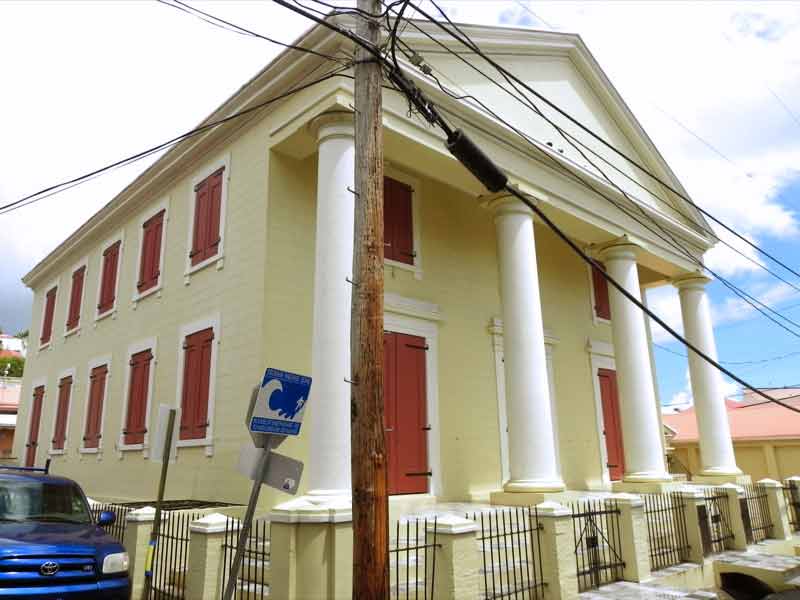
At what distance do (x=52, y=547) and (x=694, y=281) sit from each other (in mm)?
15880

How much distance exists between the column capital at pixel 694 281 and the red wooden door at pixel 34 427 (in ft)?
64.0

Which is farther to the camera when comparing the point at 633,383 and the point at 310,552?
the point at 633,383

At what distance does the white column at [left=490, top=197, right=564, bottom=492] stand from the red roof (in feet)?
49.5

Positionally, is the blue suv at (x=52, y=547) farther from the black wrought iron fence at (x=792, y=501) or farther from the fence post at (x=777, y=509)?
the black wrought iron fence at (x=792, y=501)

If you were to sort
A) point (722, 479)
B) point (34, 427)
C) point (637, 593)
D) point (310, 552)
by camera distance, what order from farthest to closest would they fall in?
point (34, 427)
point (722, 479)
point (637, 593)
point (310, 552)

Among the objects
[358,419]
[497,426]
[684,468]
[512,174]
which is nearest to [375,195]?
[358,419]

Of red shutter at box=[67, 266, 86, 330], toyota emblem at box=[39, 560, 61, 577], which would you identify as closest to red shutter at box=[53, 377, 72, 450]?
red shutter at box=[67, 266, 86, 330]

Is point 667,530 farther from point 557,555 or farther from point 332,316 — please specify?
A: point 332,316

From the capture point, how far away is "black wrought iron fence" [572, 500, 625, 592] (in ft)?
28.7

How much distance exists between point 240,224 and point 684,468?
22.7 meters

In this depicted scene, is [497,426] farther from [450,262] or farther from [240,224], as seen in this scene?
[240,224]

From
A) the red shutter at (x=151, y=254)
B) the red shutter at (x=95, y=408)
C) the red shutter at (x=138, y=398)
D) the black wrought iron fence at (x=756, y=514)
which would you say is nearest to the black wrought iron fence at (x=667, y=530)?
the black wrought iron fence at (x=756, y=514)

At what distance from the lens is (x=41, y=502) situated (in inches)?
292

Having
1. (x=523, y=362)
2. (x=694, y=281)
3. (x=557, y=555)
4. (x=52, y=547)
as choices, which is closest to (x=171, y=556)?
(x=52, y=547)
